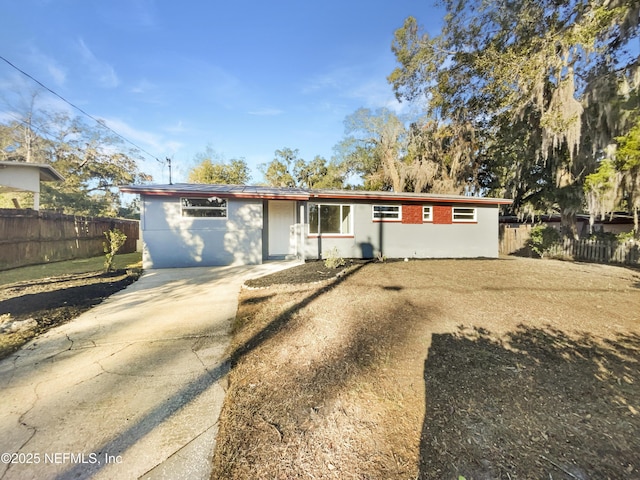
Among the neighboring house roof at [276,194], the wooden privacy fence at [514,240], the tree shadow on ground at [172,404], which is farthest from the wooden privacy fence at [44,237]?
the wooden privacy fence at [514,240]

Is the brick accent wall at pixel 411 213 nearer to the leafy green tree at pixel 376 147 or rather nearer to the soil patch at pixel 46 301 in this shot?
the leafy green tree at pixel 376 147

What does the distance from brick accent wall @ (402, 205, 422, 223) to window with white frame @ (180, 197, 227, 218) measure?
6.47 m

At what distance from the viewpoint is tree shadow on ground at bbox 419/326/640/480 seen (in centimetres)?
161

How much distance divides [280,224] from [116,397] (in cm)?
794

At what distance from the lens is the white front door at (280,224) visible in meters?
9.86

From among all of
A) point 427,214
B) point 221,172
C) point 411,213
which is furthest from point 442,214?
point 221,172

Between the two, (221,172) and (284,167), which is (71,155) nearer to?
(221,172)

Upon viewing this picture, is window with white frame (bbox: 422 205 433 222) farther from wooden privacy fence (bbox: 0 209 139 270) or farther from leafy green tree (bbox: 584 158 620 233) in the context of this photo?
wooden privacy fence (bbox: 0 209 139 270)

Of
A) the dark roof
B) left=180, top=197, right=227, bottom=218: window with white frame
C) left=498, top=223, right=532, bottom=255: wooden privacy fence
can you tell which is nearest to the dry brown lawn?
left=180, top=197, right=227, bottom=218: window with white frame

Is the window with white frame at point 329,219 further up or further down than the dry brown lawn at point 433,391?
further up

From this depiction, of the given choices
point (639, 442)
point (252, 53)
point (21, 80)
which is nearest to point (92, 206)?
point (21, 80)

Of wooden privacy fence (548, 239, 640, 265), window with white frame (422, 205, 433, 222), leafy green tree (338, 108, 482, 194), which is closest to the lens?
wooden privacy fence (548, 239, 640, 265)

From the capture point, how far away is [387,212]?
10.2 metres

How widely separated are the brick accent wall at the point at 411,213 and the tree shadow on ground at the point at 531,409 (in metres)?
7.41
